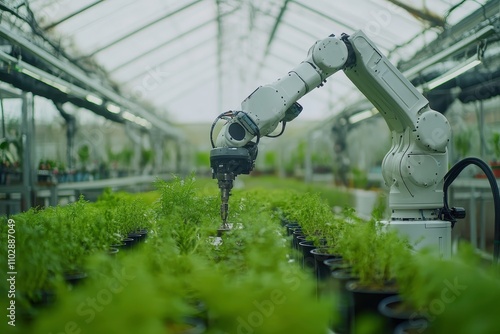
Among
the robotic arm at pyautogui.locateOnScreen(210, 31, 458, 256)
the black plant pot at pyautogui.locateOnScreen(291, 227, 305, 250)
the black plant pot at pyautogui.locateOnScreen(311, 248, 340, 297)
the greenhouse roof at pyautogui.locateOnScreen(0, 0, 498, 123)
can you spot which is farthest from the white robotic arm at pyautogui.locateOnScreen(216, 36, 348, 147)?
the greenhouse roof at pyautogui.locateOnScreen(0, 0, 498, 123)

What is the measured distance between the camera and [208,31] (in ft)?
34.2

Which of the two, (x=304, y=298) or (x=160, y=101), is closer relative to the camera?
(x=304, y=298)

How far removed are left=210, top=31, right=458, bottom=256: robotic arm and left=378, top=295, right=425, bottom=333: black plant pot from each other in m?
1.61

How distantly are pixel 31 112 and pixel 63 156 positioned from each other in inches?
84.0

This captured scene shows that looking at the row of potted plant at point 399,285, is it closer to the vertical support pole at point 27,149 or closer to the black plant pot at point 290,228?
the black plant pot at point 290,228

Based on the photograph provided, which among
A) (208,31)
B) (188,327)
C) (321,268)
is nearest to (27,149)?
(208,31)

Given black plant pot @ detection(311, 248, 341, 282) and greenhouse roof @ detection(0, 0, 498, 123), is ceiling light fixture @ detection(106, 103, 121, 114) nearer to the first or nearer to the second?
greenhouse roof @ detection(0, 0, 498, 123)

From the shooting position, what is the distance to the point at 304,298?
1.12 meters

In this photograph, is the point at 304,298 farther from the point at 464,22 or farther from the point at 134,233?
the point at 464,22

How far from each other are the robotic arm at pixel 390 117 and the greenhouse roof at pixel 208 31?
7.23 ft

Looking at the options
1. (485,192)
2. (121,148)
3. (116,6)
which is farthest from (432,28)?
(121,148)

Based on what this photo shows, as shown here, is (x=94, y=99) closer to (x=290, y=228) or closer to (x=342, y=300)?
(x=290, y=228)

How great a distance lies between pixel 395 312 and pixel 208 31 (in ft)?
31.5

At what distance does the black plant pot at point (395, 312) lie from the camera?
1406 mm
